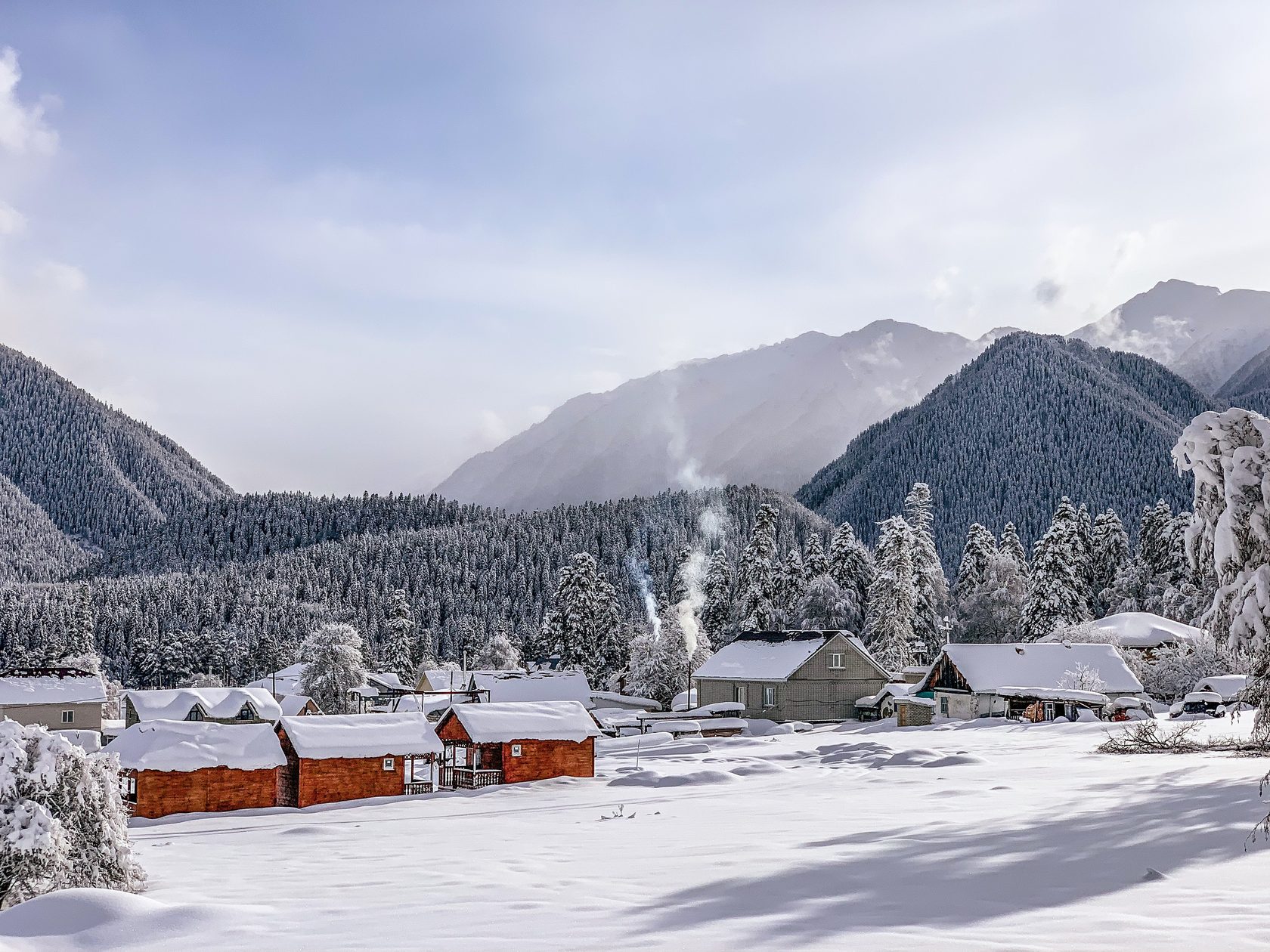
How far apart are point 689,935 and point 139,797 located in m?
29.3

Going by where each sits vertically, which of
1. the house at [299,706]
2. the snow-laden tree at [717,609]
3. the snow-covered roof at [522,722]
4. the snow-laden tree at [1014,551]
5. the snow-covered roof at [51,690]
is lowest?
the house at [299,706]

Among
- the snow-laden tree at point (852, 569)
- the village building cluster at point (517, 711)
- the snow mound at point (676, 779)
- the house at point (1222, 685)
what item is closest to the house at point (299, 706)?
the village building cluster at point (517, 711)

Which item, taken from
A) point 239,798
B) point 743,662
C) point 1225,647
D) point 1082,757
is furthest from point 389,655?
point 1225,647

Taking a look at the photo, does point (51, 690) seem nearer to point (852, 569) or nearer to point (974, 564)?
point (852, 569)

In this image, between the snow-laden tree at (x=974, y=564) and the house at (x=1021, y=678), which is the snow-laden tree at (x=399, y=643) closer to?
the snow-laden tree at (x=974, y=564)

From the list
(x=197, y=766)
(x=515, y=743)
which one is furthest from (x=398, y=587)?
(x=197, y=766)

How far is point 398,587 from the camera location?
16650 centimetres

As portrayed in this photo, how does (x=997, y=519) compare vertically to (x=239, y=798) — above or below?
above

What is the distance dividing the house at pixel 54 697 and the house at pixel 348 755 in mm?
45218

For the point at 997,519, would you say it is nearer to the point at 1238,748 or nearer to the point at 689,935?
the point at 1238,748

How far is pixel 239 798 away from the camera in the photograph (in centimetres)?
3616

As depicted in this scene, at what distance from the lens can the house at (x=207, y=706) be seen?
225ft

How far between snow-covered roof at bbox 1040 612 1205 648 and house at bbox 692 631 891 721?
14505mm

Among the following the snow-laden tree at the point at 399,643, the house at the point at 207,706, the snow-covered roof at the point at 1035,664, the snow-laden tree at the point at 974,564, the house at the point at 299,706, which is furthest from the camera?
the snow-laden tree at the point at 399,643
